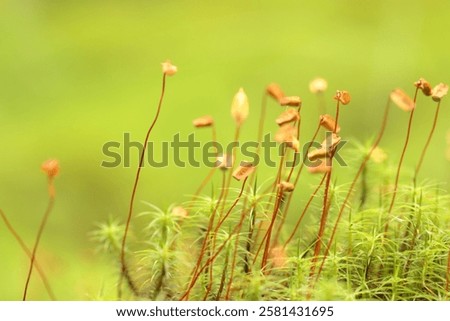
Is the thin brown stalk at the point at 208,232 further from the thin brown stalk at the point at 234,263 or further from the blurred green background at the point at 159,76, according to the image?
the blurred green background at the point at 159,76

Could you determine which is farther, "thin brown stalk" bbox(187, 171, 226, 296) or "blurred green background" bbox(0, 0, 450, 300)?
"blurred green background" bbox(0, 0, 450, 300)

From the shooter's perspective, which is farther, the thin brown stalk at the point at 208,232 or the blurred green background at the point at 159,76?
the blurred green background at the point at 159,76

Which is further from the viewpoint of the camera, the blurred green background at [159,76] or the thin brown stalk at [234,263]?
the blurred green background at [159,76]

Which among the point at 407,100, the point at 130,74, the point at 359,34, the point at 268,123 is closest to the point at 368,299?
the point at 407,100

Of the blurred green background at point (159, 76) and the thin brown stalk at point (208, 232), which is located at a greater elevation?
the thin brown stalk at point (208, 232)

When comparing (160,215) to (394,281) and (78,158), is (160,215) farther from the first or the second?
(78,158)

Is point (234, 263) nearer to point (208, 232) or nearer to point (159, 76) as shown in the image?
point (208, 232)

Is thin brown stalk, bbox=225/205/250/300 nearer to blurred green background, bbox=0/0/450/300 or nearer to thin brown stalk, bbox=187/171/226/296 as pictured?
thin brown stalk, bbox=187/171/226/296

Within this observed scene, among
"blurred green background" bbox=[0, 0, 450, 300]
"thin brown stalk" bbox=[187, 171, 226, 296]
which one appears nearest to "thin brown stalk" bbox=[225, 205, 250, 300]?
"thin brown stalk" bbox=[187, 171, 226, 296]

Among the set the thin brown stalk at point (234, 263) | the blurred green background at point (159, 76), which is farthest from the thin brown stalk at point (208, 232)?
the blurred green background at point (159, 76)
